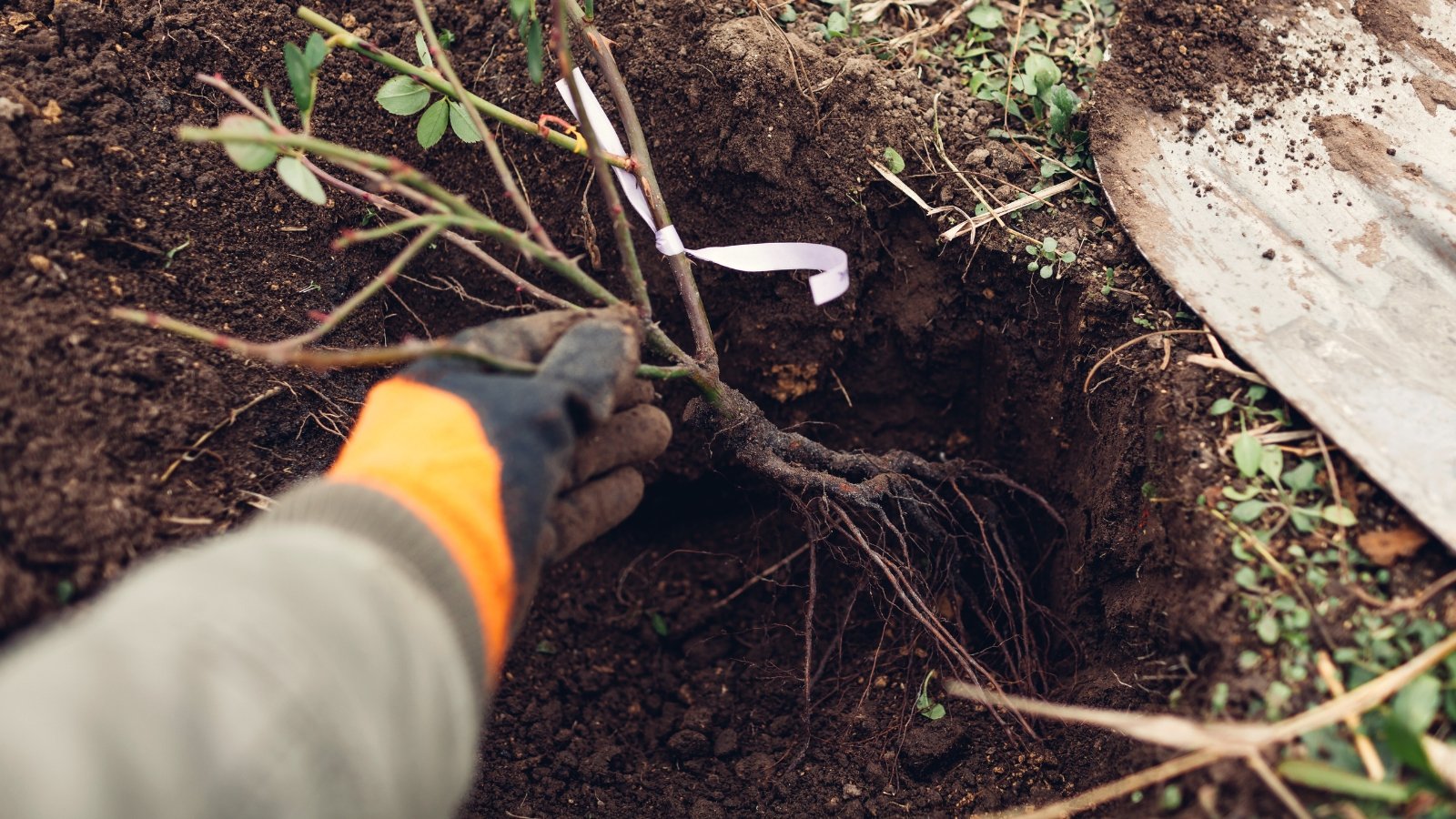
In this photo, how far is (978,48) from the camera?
1.73 m

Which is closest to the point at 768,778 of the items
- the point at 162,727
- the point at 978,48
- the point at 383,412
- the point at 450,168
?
the point at 383,412

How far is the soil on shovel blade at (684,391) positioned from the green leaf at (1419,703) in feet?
0.59

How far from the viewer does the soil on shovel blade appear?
4.03 ft

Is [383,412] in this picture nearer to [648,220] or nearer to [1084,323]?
[648,220]

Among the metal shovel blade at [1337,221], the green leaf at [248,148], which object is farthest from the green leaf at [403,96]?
the metal shovel blade at [1337,221]

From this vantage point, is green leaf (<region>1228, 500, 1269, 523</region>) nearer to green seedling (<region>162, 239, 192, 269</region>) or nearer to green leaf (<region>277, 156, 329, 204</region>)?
green leaf (<region>277, 156, 329, 204</region>)

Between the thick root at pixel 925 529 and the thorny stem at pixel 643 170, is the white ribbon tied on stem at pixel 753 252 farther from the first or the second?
the thick root at pixel 925 529

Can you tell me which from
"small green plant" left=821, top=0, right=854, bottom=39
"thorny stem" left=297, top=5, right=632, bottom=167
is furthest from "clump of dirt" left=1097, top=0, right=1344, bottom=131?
"thorny stem" left=297, top=5, right=632, bottom=167

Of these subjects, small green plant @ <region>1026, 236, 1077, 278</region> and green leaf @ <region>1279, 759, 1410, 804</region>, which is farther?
small green plant @ <region>1026, 236, 1077, 278</region>

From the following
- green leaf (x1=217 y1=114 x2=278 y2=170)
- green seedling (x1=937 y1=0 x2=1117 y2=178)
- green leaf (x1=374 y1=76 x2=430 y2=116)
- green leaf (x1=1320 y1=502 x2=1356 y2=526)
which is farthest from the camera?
green seedling (x1=937 y1=0 x2=1117 y2=178)

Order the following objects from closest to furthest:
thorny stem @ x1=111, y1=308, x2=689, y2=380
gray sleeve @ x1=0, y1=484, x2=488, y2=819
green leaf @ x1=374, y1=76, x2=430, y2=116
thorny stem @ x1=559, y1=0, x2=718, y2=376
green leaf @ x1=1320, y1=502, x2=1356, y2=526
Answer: gray sleeve @ x1=0, y1=484, x2=488, y2=819, thorny stem @ x1=111, y1=308, x2=689, y2=380, green leaf @ x1=1320, y1=502, x2=1356, y2=526, green leaf @ x1=374, y1=76, x2=430, y2=116, thorny stem @ x1=559, y1=0, x2=718, y2=376

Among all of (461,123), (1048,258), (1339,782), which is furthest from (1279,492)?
(461,123)

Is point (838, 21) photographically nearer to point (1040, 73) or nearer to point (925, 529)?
point (1040, 73)

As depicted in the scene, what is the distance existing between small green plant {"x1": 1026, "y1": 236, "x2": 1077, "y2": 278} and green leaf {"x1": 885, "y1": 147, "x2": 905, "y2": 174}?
0.27 meters
